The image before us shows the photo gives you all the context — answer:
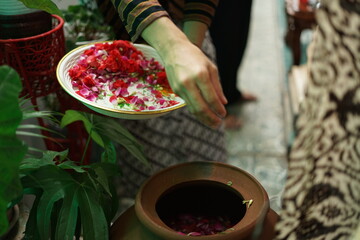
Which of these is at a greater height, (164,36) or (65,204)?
(164,36)

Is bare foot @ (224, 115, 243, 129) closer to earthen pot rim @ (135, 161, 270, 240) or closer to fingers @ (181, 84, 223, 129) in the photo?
earthen pot rim @ (135, 161, 270, 240)

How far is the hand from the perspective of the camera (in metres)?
0.72

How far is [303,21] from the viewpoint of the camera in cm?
275

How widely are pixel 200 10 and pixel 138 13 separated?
41cm

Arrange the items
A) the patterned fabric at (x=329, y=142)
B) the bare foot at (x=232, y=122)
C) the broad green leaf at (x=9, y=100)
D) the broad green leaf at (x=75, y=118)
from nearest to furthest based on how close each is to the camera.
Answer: the patterned fabric at (x=329, y=142), the broad green leaf at (x=9, y=100), the broad green leaf at (x=75, y=118), the bare foot at (x=232, y=122)

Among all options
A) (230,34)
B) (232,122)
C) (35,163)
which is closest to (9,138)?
(35,163)

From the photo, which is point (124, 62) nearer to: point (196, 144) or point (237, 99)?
point (196, 144)

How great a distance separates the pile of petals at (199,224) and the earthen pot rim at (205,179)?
0.29ft

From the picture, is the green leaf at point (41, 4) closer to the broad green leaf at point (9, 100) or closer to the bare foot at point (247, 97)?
the broad green leaf at point (9, 100)

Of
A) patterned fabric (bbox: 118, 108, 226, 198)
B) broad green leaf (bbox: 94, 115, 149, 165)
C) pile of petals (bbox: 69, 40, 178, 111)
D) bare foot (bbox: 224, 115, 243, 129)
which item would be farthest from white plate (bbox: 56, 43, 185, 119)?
bare foot (bbox: 224, 115, 243, 129)

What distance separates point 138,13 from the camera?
0.89m

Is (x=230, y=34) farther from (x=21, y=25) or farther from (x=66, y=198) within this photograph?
(x=66, y=198)

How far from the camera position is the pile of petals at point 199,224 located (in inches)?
35.5

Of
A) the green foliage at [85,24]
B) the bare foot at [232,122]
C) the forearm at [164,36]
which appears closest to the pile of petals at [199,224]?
the forearm at [164,36]
